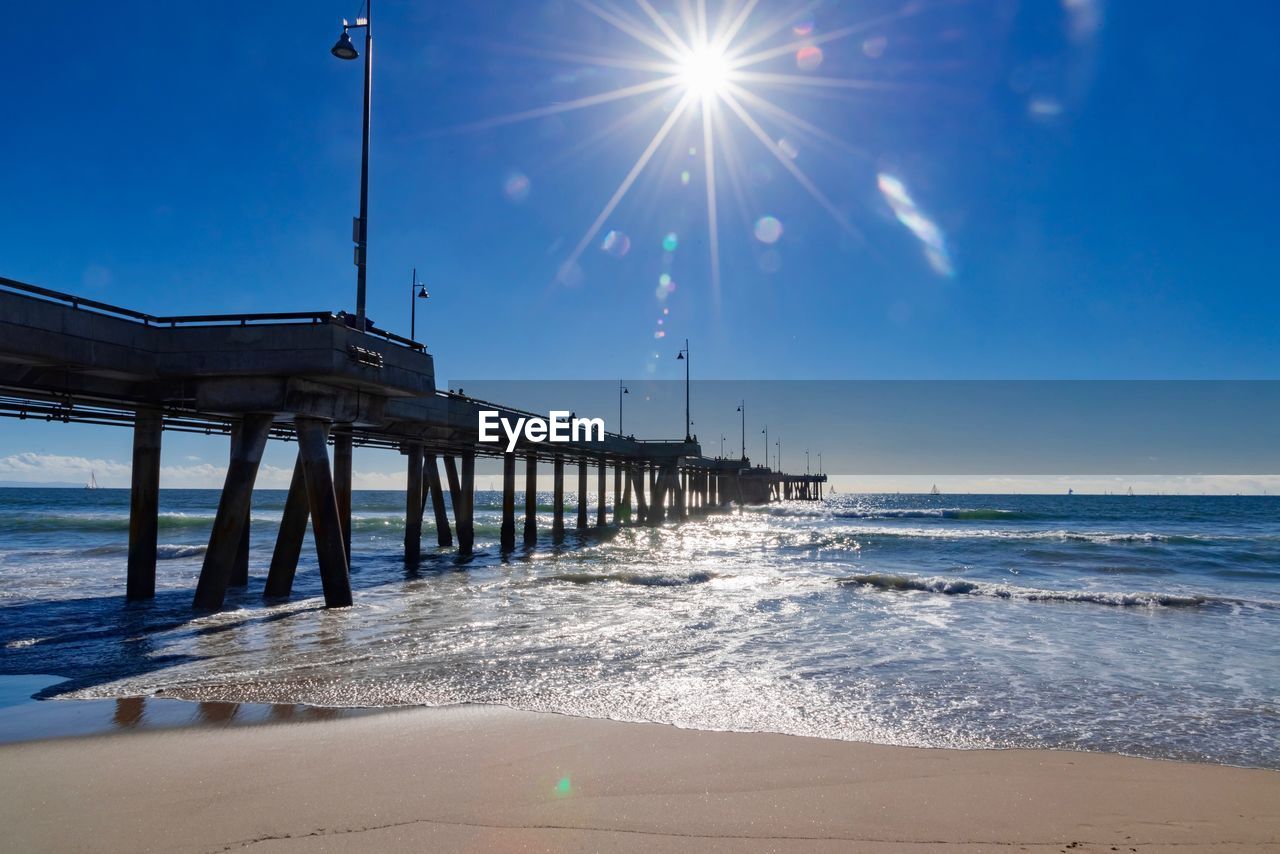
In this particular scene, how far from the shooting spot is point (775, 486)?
145m

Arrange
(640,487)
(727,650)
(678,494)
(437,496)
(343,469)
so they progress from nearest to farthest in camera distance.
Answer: (727,650), (343,469), (437,496), (640,487), (678,494)

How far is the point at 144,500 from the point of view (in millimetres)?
15320

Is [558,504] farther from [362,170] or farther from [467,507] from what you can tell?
[362,170]

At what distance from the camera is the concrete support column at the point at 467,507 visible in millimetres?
28984

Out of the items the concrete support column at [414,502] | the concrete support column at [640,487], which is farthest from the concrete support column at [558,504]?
the concrete support column at [640,487]

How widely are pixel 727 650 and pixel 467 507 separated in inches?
819

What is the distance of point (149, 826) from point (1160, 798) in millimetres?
6617

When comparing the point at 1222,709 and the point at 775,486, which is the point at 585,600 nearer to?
the point at 1222,709

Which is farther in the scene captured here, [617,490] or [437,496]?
[617,490]

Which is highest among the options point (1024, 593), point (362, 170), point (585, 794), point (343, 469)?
point (362, 170)

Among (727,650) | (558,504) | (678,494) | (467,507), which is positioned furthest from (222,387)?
(678,494)

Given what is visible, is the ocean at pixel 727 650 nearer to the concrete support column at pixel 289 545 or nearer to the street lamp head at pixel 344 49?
the concrete support column at pixel 289 545

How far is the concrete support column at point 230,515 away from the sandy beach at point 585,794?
28.1 feet

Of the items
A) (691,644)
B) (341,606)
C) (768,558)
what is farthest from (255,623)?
(768,558)
